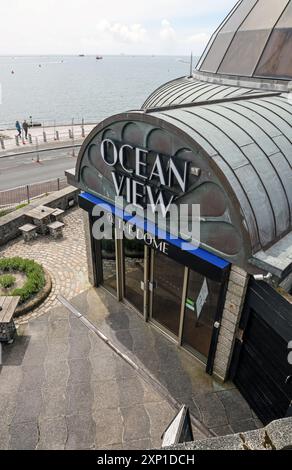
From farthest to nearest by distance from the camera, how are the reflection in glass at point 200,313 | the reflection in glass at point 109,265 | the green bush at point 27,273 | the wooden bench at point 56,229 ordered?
the wooden bench at point 56,229, the green bush at point 27,273, the reflection in glass at point 109,265, the reflection in glass at point 200,313

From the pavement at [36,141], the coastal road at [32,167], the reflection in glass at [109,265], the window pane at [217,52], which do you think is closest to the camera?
the reflection in glass at [109,265]

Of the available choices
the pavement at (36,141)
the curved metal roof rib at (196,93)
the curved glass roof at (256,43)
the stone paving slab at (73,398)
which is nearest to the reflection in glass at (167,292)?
the stone paving slab at (73,398)

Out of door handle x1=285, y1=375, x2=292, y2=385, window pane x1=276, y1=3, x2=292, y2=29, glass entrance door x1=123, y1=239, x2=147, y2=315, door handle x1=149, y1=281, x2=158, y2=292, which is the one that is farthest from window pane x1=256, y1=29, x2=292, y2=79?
door handle x1=285, y1=375, x2=292, y2=385

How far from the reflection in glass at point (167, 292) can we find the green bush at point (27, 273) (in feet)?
15.9

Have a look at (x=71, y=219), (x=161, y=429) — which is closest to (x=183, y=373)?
(x=161, y=429)

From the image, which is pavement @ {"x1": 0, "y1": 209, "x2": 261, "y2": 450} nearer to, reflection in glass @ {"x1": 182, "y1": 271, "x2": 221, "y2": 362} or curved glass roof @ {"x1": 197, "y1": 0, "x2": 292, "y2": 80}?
reflection in glass @ {"x1": 182, "y1": 271, "x2": 221, "y2": 362}

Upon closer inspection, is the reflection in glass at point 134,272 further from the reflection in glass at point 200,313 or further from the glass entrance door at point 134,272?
the reflection in glass at point 200,313

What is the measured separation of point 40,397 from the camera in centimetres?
909

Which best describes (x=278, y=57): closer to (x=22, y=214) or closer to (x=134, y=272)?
(x=134, y=272)

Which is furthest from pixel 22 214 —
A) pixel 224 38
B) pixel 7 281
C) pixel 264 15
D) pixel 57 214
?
pixel 264 15

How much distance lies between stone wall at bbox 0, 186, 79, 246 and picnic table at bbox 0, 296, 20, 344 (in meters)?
6.28

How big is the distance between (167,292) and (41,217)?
934cm

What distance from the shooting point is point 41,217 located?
16938mm

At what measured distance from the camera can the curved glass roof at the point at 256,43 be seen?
44.8 feet
